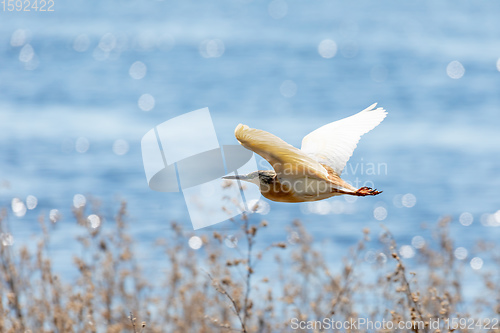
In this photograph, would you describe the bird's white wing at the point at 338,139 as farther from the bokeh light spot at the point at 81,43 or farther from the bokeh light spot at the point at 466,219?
the bokeh light spot at the point at 81,43

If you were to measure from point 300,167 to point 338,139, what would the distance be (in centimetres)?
64

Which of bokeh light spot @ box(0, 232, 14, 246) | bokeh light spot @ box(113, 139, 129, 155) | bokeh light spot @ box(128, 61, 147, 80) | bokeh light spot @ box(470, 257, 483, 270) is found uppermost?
bokeh light spot @ box(128, 61, 147, 80)

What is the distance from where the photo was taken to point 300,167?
8.23 feet

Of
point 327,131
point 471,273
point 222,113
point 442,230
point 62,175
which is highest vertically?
point 222,113

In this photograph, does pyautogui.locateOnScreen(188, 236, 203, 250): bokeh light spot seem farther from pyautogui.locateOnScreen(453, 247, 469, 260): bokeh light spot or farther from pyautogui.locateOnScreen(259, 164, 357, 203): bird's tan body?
pyautogui.locateOnScreen(259, 164, 357, 203): bird's tan body

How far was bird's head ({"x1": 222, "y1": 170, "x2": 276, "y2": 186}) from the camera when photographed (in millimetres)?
2578

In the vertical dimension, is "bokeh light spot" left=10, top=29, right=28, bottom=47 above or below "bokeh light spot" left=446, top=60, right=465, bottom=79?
above

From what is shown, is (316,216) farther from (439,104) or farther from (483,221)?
(439,104)

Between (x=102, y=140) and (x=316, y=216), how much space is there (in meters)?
4.79

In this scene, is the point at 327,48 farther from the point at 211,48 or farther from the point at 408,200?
the point at 408,200

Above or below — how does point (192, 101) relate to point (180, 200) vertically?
above

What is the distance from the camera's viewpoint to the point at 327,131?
3.12m

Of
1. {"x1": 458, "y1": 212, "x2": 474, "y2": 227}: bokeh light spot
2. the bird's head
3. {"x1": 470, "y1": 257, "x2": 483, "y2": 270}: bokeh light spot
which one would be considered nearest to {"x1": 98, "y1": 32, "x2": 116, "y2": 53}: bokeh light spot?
{"x1": 458, "y1": 212, "x2": 474, "y2": 227}: bokeh light spot

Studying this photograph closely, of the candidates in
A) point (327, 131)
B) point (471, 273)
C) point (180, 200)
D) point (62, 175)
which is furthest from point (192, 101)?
point (327, 131)
